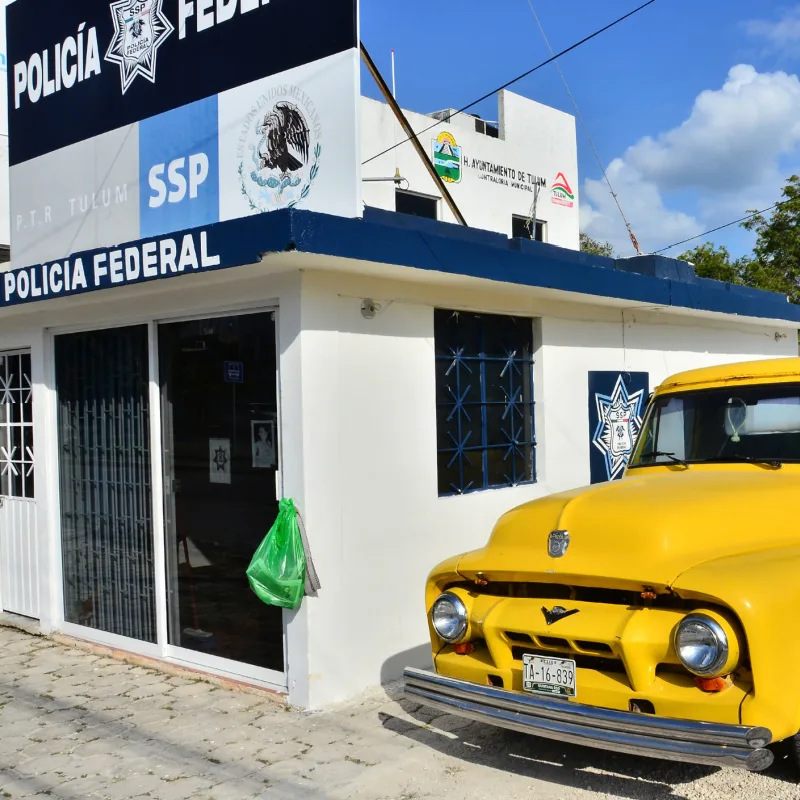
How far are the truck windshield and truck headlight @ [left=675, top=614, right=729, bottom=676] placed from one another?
162 centimetres

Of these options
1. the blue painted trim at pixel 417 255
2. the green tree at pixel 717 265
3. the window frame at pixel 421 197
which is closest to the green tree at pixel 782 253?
the green tree at pixel 717 265

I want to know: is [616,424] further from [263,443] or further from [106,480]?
[106,480]

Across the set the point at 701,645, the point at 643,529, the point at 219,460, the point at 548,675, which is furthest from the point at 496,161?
the point at 701,645

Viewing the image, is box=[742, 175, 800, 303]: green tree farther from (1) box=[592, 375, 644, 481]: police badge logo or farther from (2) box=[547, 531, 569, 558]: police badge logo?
(2) box=[547, 531, 569, 558]: police badge logo

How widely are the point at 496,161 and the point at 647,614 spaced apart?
61.9 feet

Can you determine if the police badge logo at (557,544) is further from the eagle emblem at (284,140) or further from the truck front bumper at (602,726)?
the eagle emblem at (284,140)

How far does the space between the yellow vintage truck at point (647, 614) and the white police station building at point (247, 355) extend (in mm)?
1604

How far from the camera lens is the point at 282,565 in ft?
18.0

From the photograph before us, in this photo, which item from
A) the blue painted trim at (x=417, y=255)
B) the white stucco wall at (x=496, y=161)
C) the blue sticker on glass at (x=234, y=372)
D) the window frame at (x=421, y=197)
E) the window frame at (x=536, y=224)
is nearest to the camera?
the blue painted trim at (x=417, y=255)

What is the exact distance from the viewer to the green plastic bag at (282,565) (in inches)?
215

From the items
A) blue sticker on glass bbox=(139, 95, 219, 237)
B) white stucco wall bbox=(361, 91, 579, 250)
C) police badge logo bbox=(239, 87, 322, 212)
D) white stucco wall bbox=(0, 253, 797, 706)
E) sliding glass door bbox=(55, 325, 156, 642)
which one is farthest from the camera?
white stucco wall bbox=(361, 91, 579, 250)

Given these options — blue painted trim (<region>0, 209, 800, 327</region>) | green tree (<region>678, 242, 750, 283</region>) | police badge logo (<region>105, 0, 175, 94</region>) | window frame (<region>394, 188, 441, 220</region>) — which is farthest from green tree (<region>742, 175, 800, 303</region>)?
police badge logo (<region>105, 0, 175, 94</region>)

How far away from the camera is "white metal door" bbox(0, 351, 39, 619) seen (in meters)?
7.85

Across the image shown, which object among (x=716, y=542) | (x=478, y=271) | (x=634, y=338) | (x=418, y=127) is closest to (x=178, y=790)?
(x=716, y=542)
